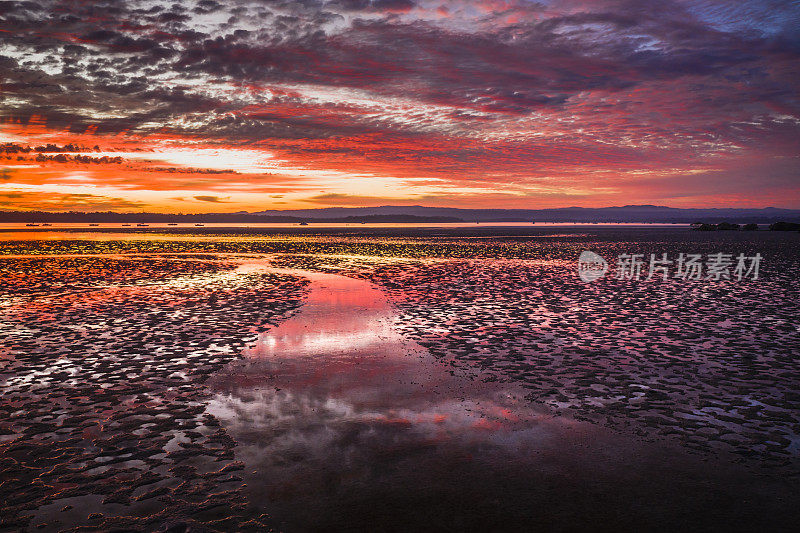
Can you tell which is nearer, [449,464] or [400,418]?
[449,464]

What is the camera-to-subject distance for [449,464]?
288 inches

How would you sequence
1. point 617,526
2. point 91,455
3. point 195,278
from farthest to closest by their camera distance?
1. point 195,278
2. point 91,455
3. point 617,526

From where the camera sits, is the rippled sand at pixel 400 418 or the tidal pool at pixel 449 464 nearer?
the tidal pool at pixel 449 464

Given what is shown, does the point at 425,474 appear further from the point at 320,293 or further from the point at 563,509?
the point at 320,293

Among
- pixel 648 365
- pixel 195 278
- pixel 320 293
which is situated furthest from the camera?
pixel 195 278

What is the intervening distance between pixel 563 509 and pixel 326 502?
2.81 metres

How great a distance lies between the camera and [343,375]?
11594 mm

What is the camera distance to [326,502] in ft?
20.7

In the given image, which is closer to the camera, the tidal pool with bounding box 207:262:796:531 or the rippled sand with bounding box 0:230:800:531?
the tidal pool with bounding box 207:262:796:531

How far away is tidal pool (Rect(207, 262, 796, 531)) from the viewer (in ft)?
19.9

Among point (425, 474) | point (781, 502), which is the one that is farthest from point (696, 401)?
point (425, 474)

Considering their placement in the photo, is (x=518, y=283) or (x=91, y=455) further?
(x=518, y=283)

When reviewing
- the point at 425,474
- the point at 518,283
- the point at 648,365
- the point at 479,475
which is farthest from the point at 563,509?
the point at 518,283

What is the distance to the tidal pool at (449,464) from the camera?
19.9 feet
